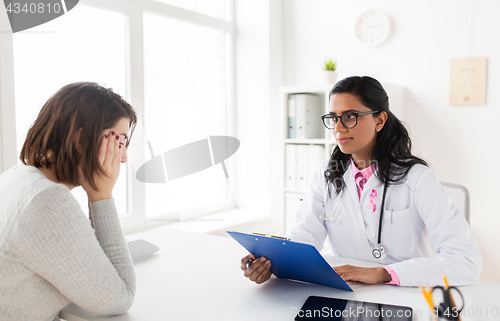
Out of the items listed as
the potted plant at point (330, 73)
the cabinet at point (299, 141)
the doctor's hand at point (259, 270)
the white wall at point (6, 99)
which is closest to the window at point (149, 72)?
the white wall at point (6, 99)

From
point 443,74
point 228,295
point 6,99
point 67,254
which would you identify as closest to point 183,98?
point 6,99

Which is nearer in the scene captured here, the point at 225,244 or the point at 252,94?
the point at 225,244

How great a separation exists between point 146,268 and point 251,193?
77.7 inches

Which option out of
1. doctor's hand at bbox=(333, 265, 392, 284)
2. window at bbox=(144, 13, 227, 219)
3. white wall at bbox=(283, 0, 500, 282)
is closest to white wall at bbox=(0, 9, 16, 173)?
window at bbox=(144, 13, 227, 219)

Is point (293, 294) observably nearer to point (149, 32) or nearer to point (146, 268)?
point (146, 268)

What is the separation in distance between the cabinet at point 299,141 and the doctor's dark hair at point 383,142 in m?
1.04

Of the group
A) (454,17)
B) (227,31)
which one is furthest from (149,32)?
(454,17)

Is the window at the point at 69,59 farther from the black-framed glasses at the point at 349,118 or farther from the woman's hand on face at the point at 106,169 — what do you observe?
the black-framed glasses at the point at 349,118

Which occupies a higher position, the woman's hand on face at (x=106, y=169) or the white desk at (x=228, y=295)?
the woman's hand on face at (x=106, y=169)

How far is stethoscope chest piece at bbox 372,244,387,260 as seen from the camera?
1.47 meters

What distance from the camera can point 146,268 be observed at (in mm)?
1366

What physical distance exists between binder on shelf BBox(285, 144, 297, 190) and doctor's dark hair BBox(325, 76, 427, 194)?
1.15 meters

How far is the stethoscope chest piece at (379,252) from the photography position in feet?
4.83

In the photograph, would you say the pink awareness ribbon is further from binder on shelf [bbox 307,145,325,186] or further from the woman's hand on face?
binder on shelf [bbox 307,145,325,186]
